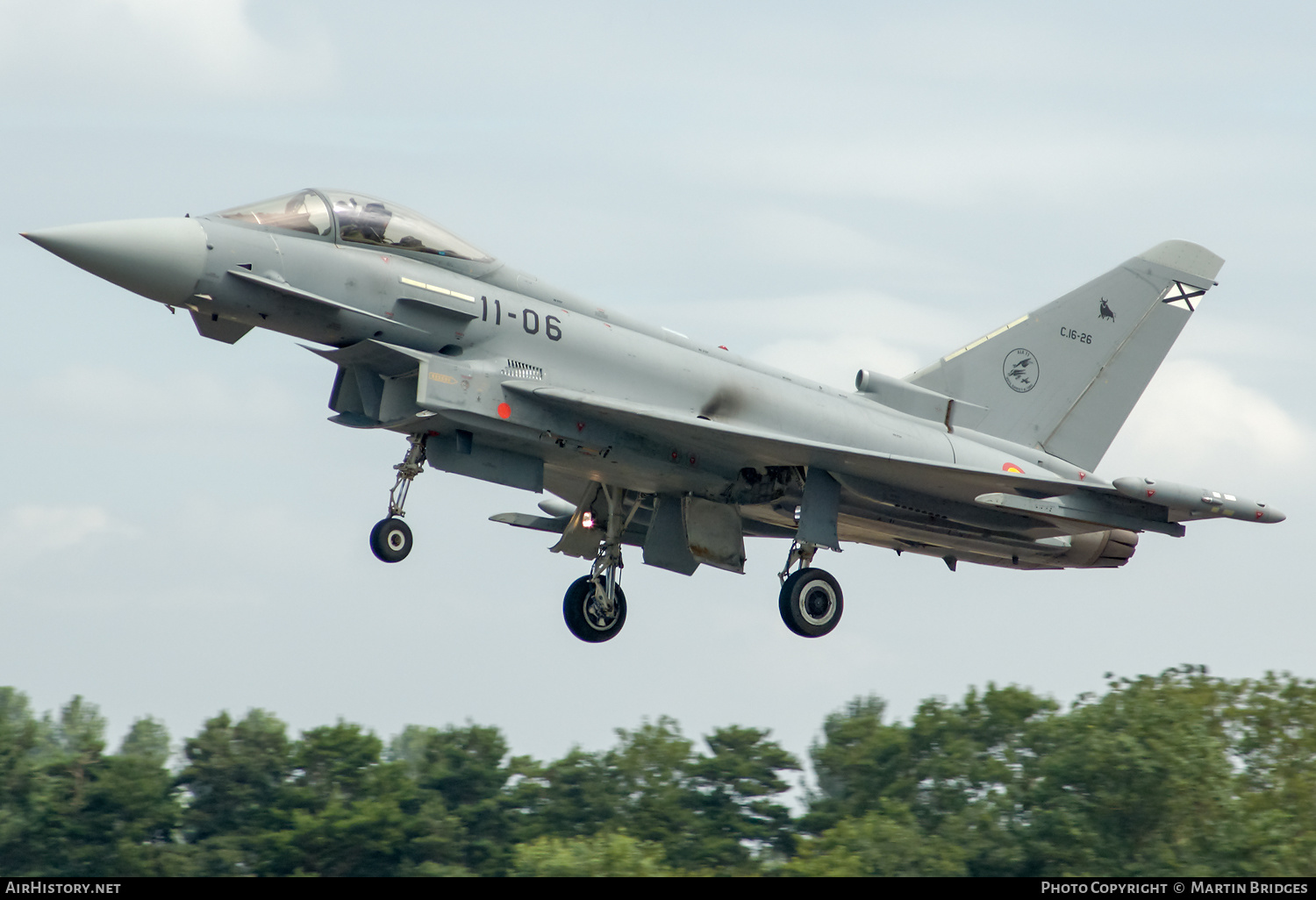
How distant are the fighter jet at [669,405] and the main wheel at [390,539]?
19mm

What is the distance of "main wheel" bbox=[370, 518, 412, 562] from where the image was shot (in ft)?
50.3

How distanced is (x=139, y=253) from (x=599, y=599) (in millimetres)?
7420

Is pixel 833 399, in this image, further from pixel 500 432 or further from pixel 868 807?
pixel 868 807

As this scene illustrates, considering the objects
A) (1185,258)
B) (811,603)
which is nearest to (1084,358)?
(1185,258)

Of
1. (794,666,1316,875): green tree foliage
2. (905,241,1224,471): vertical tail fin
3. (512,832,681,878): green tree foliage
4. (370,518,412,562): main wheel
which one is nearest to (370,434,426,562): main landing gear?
(370,518,412,562): main wheel

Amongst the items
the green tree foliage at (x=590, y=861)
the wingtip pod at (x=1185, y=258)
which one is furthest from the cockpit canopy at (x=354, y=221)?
the green tree foliage at (x=590, y=861)

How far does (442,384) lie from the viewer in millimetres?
14914

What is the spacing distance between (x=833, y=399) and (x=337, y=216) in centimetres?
635

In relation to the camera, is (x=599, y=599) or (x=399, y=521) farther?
(x=599, y=599)

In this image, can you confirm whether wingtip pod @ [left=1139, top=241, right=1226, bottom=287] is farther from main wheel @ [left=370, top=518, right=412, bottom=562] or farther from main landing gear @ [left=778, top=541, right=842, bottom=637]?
main wheel @ [left=370, top=518, right=412, bottom=562]

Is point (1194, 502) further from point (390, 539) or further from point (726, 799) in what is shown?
point (726, 799)

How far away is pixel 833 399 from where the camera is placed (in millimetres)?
17812

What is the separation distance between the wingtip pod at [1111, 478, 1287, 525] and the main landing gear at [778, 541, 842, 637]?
362cm

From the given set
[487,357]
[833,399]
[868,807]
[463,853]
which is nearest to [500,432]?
[487,357]
